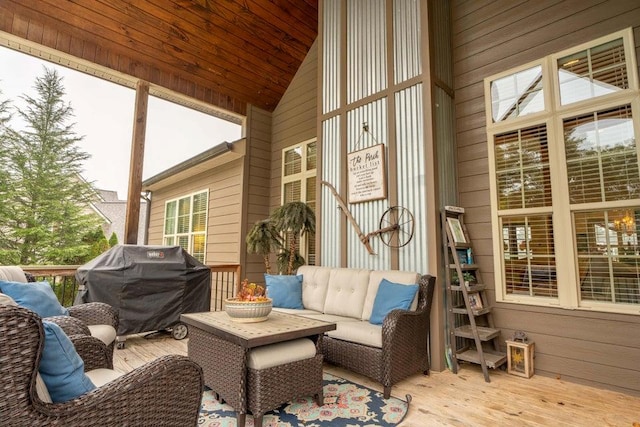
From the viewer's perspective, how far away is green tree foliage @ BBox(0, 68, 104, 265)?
21.2 ft

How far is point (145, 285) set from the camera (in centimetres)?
415

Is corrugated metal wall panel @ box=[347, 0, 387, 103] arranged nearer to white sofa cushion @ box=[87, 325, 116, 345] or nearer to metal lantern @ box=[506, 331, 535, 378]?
metal lantern @ box=[506, 331, 535, 378]

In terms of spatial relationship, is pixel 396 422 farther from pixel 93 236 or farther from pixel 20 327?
pixel 93 236

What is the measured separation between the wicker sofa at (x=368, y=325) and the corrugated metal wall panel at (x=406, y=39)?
2.35 m

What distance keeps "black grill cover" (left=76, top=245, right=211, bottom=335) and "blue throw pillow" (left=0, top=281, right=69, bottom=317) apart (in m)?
1.44

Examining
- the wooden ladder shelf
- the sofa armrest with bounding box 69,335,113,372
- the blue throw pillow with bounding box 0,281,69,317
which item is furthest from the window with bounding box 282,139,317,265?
the sofa armrest with bounding box 69,335,113,372

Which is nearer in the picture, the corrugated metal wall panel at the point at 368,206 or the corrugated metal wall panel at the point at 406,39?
the corrugated metal wall panel at the point at 406,39

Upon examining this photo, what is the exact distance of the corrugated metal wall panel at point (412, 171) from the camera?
3678 millimetres

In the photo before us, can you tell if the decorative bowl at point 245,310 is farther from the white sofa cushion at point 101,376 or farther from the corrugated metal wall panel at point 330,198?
Answer: the corrugated metal wall panel at point 330,198

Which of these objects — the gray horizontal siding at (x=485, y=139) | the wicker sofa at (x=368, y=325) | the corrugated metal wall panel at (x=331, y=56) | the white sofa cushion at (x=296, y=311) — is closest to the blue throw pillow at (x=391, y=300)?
the wicker sofa at (x=368, y=325)

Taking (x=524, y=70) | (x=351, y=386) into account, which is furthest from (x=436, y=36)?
(x=351, y=386)

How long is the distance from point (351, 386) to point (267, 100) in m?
5.84

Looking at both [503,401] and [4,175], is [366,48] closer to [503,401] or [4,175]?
[503,401]

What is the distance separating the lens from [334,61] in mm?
5035
